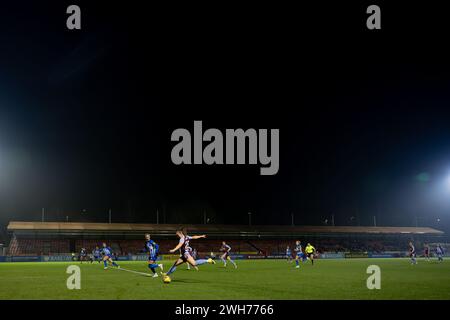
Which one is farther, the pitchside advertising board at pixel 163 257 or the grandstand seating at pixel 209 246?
the grandstand seating at pixel 209 246

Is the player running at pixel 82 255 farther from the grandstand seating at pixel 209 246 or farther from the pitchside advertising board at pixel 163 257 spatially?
the grandstand seating at pixel 209 246

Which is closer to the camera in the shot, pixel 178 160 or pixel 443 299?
pixel 443 299

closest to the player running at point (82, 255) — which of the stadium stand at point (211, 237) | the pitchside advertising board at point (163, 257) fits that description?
the pitchside advertising board at point (163, 257)

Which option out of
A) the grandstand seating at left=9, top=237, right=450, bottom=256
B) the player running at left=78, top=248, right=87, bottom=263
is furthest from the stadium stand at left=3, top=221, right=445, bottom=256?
the player running at left=78, top=248, right=87, bottom=263

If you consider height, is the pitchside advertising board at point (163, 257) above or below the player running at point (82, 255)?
below

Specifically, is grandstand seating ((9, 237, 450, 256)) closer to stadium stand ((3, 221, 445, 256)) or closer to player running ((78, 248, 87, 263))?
stadium stand ((3, 221, 445, 256))

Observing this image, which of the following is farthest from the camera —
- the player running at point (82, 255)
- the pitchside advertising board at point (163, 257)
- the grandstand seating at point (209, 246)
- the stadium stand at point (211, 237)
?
the stadium stand at point (211, 237)

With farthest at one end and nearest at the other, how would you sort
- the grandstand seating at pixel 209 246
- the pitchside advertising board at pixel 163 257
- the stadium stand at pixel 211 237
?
1. the stadium stand at pixel 211 237
2. the grandstand seating at pixel 209 246
3. the pitchside advertising board at pixel 163 257

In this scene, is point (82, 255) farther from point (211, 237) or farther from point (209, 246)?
point (211, 237)
